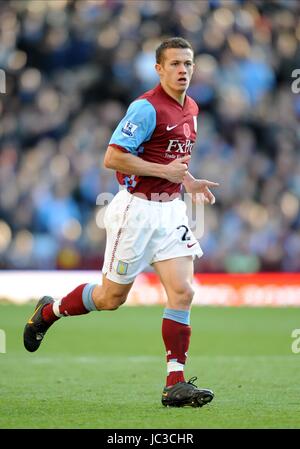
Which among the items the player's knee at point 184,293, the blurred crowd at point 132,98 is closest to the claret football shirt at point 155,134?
the player's knee at point 184,293

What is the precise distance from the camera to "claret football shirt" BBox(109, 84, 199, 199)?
7102 mm

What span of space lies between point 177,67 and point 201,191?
96cm

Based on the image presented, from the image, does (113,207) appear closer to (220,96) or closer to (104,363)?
(104,363)

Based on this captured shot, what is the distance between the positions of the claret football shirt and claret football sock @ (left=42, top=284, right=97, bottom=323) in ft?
2.67

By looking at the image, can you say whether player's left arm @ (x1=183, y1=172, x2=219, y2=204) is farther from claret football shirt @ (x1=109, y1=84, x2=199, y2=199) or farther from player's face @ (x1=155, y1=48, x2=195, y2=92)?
player's face @ (x1=155, y1=48, x2=195, y2=92)

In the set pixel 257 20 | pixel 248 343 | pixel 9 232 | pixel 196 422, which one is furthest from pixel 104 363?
pixel 257 20

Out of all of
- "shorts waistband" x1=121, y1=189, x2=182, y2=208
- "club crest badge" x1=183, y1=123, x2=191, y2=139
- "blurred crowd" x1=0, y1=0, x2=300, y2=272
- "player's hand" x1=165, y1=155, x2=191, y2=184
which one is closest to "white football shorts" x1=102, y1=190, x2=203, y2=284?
"shorts waistband" x1=121, y1=189, x2=182, y2=208

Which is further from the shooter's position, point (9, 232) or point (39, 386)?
point (9, 232)

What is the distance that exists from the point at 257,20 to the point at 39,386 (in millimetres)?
12134

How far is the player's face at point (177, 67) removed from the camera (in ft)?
A: 23.9

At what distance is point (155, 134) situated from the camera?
728 cm

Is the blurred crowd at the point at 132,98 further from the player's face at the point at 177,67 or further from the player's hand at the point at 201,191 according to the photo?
the player's face at the point at 177,67

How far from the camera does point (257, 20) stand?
1875 centimetres

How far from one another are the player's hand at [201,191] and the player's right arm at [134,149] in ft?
1.58
